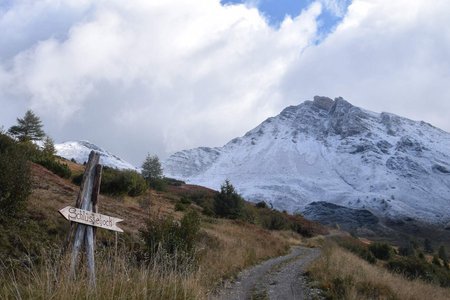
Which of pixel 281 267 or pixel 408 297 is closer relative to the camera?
pixel 408 297

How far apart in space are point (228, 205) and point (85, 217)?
107 ft

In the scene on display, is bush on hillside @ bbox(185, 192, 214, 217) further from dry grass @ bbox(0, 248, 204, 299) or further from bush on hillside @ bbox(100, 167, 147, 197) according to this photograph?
dry grass @ bbox(0, 248, 204, 299)

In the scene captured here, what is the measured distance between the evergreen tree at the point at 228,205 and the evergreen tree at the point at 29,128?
97.1 feet

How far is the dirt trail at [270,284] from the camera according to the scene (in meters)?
12.2

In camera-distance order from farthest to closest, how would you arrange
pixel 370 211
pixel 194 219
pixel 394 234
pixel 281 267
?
1. pixel 370 211
2. pixel 394 234
3. pixel 281 267
4. pixel 194 219

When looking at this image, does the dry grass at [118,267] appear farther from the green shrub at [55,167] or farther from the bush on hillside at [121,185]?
the green shrub at [55,167]

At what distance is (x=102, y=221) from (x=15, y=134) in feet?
190

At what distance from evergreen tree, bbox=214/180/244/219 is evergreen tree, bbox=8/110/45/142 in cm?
2960

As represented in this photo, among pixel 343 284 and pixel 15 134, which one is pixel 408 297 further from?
pixel 15 134

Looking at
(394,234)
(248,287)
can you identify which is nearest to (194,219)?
(248,287)

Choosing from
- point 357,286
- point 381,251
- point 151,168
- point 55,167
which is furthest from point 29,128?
point 357,286

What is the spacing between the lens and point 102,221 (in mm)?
7008

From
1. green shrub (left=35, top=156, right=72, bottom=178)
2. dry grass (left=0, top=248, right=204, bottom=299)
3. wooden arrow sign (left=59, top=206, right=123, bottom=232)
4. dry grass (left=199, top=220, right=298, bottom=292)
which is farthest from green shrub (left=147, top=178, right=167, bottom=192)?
dry grass (left=0, top=248, right=204, bottom=299)

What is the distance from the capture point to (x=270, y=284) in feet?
47.3
